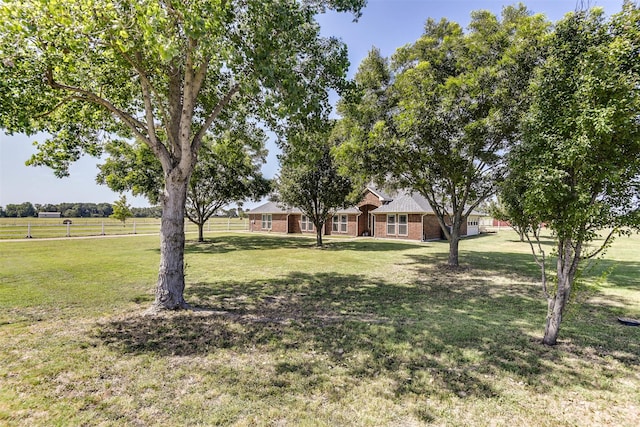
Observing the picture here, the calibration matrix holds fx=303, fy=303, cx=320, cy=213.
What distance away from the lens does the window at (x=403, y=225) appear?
82.1 ft

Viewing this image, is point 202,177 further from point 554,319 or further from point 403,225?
point 554,319

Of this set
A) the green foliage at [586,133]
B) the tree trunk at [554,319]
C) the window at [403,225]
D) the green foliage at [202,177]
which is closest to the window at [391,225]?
the window at [403,225]

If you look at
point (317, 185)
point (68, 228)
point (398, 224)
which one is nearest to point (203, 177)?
point (317, 185)

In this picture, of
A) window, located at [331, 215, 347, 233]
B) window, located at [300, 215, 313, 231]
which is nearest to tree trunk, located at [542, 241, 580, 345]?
window, located at [331, 215, 347, 233]

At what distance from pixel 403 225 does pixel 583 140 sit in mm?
21853

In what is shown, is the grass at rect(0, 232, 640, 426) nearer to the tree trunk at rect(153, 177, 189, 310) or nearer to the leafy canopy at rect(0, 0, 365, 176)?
the tree trunk at rect(153, 177, 189, 310)

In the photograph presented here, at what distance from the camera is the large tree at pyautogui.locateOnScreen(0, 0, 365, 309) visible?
4.38 m

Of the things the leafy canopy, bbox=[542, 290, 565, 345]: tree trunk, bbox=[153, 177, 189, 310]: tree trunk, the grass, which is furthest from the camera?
bbox=[153, 177, 189, 310]: tree trunk

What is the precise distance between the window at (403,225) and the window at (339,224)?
5361 mm

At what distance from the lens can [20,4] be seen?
4355 mm

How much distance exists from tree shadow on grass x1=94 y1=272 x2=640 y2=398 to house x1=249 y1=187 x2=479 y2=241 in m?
14.8

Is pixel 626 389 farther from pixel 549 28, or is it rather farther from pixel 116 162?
pixel 116 162

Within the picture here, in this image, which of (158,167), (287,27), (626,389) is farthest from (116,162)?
(626,389)

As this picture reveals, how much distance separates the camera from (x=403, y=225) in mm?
25219
